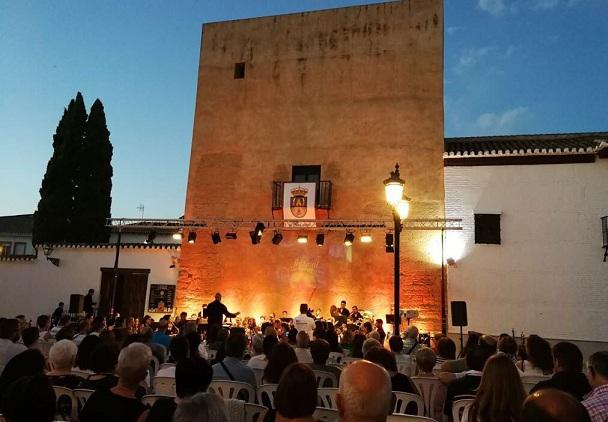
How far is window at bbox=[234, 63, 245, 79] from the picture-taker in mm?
19328

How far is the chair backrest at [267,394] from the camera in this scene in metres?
4.82

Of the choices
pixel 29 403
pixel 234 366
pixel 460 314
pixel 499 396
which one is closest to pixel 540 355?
pixel 499 396

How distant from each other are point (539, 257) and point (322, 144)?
24.2 feet

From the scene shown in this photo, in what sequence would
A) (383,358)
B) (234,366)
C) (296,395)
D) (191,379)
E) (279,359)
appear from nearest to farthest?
(296,395) < (191,379) < (279,359) < (383,358) < (234,366)

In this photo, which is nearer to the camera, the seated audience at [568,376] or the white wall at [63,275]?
the seated audience at [568,376]

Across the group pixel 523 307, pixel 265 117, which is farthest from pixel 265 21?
pixel 523 307

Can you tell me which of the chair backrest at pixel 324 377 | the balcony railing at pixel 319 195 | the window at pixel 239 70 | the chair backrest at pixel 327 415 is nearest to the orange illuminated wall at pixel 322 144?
the window at pixel 239 70

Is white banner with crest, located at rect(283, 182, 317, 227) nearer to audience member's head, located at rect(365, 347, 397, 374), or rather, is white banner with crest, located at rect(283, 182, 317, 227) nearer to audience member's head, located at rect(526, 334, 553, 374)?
audience member's head, located at rect(526, 334, 553, 374)

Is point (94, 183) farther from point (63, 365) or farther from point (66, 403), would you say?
point (66, 403)

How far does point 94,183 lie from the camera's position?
23.2 metres

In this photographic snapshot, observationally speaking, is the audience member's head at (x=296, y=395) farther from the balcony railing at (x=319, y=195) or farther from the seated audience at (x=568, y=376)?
the balcony railing at (x=319, y=195)

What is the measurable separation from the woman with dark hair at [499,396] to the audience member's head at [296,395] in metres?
1.13

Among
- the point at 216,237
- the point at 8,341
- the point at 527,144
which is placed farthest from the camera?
the point at 216,237

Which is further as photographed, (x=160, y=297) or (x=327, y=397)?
(x=160, y=297)
